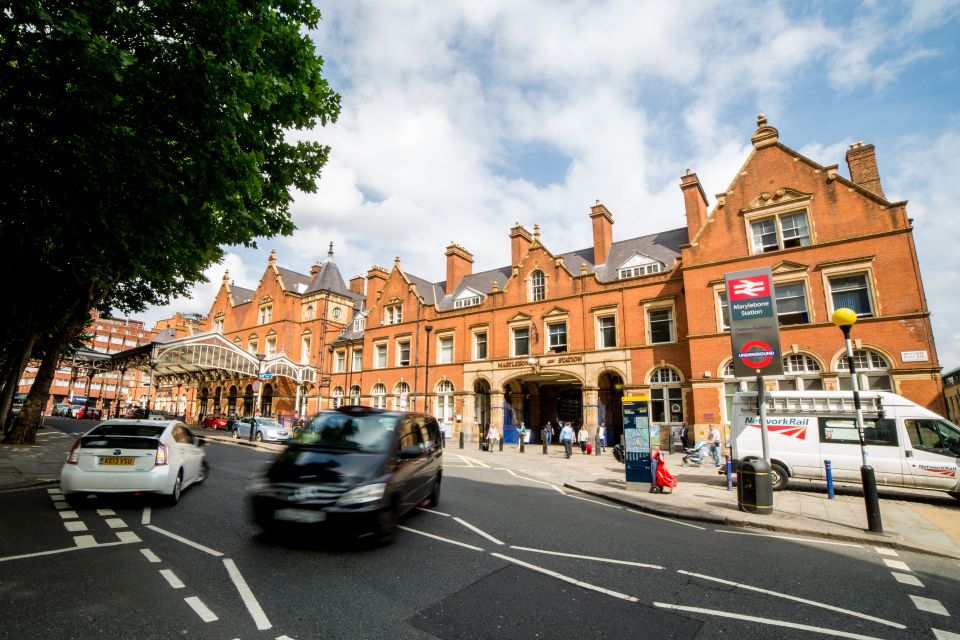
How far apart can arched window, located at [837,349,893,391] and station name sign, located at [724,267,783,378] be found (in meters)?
10.5

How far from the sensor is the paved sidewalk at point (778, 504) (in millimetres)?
8125

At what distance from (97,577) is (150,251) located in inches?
238

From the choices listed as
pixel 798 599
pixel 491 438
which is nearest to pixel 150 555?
pixel 798 599

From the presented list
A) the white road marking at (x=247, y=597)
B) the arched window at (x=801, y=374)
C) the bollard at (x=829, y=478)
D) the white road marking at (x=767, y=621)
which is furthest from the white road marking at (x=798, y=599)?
the arched window at (x=801, y=374)

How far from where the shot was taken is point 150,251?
865 centimetres

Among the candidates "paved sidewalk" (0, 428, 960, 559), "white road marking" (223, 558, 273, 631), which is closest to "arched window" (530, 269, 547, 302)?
"paved sidewalk" (0, 428, 960, 559)

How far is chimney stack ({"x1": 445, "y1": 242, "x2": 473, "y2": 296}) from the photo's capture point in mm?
37031

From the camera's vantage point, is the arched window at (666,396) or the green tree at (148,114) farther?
the arched window at (666,396)

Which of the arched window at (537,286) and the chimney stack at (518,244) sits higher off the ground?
the chimney stack at (518,244)

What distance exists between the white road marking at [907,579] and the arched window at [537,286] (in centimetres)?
2403

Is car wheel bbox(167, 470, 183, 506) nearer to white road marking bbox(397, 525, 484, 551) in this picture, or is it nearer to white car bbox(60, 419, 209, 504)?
white car bbox(60, 419, 209, 504)

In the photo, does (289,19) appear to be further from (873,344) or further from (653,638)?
(873,344)

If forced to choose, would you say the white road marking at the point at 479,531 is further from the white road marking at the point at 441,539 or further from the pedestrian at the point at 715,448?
the pedestrian at the point at 715,448

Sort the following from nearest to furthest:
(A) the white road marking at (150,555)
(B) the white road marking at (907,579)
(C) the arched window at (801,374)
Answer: (A) the white road marking at (150,555) → (B) the white road marking at (907,579) → (C) the arched window at (801,374)
